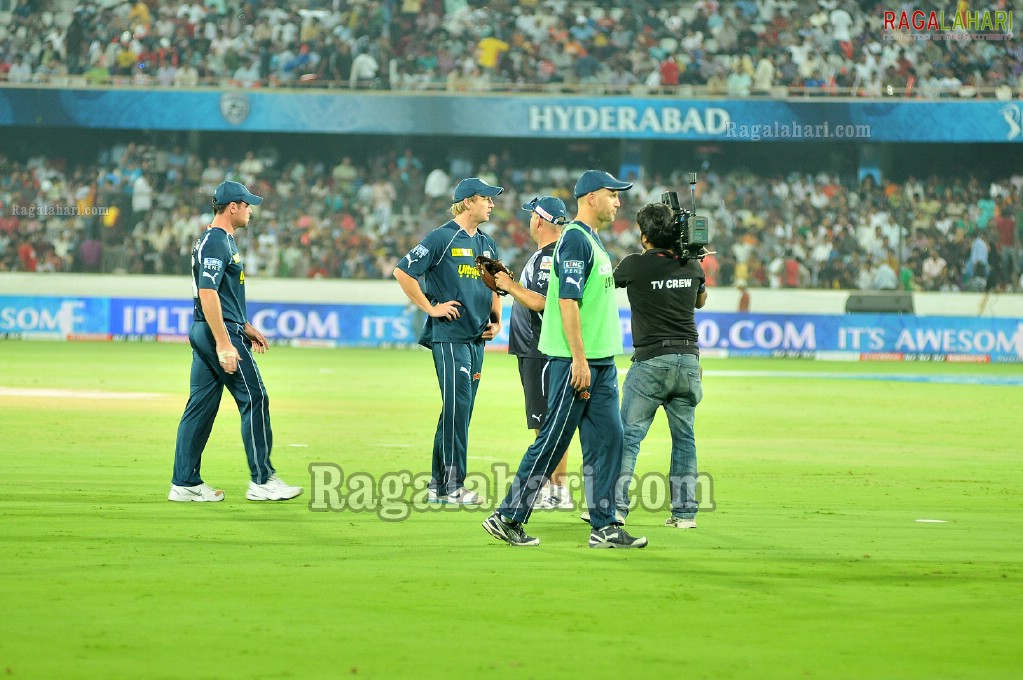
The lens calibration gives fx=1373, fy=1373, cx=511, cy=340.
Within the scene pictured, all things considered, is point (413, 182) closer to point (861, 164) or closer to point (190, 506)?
point (861, 164)

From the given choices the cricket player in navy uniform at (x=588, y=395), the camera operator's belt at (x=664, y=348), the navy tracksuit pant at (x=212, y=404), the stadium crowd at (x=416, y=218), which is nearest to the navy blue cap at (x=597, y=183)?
the cricket player in navy uniform at (x=588, y=395)

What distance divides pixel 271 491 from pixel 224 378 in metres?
0.86

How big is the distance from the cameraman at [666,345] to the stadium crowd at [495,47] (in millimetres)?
27698

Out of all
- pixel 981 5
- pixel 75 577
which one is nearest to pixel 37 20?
pixel 981 5

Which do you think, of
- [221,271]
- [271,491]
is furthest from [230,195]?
[271,491]

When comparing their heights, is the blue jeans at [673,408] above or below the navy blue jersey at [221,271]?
below

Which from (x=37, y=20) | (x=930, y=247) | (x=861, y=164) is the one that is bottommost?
(x=930, y=247)

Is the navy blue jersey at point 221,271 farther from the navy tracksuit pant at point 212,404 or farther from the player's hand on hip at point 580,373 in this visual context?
the player's hand on hip at point 580,373

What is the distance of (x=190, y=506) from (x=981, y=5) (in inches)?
1258

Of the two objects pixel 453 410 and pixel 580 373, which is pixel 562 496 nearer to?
pixel 453 410

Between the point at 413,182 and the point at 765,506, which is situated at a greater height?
the point at 413,182

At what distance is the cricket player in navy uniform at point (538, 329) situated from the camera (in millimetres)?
9625

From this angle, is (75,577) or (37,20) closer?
(75,577)

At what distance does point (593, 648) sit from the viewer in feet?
18.2
